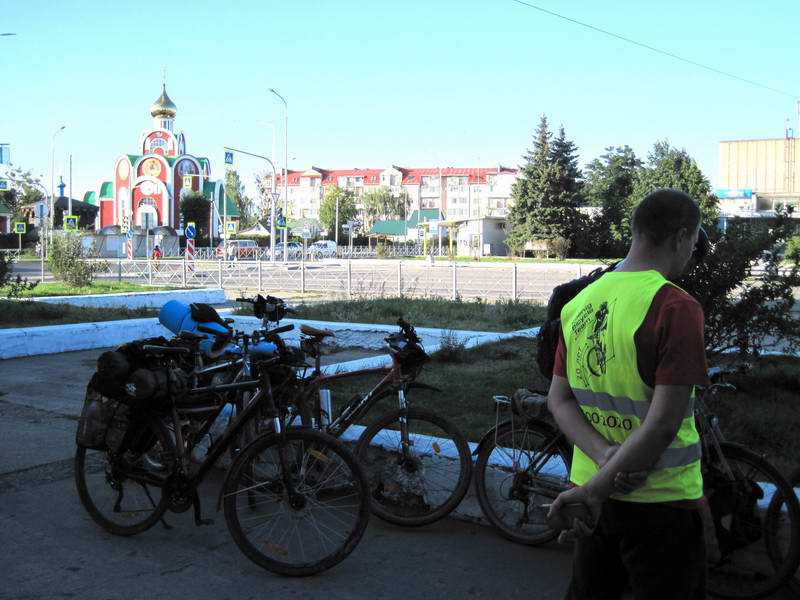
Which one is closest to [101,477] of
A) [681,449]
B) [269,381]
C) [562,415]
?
[269,381]

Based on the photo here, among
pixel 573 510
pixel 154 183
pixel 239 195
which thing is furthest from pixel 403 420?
pixel 239 195

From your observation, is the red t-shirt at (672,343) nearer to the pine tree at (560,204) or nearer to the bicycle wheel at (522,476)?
Result: the bicycle wheel at (522,476)

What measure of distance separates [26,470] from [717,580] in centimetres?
454

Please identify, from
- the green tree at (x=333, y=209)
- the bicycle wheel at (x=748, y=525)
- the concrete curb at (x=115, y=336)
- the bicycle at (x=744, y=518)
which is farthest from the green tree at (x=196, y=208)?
the bicycle wheel at (x=748, y=525)

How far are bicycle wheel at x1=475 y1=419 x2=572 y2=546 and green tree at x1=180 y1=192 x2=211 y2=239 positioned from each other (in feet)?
238

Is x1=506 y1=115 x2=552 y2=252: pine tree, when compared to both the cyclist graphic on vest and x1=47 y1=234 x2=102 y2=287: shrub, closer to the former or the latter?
x1=47 y1=234 x2=102 y2=287: shrub

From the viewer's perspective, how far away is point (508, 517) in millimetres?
4566

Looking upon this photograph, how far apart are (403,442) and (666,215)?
9.27ft

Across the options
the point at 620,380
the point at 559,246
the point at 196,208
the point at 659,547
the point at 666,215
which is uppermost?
the point at 196,208

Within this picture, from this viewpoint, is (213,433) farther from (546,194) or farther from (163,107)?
(163,107)

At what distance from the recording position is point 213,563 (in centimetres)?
420

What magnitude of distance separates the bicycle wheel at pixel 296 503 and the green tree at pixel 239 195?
108030mm

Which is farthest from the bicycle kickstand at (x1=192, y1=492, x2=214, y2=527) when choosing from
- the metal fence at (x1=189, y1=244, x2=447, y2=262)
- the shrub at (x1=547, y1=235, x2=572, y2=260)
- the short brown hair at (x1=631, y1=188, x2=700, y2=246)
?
the shrub at (x1=547, y1=235, x2=572, y2=260)

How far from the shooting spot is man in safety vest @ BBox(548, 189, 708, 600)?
2.06m
